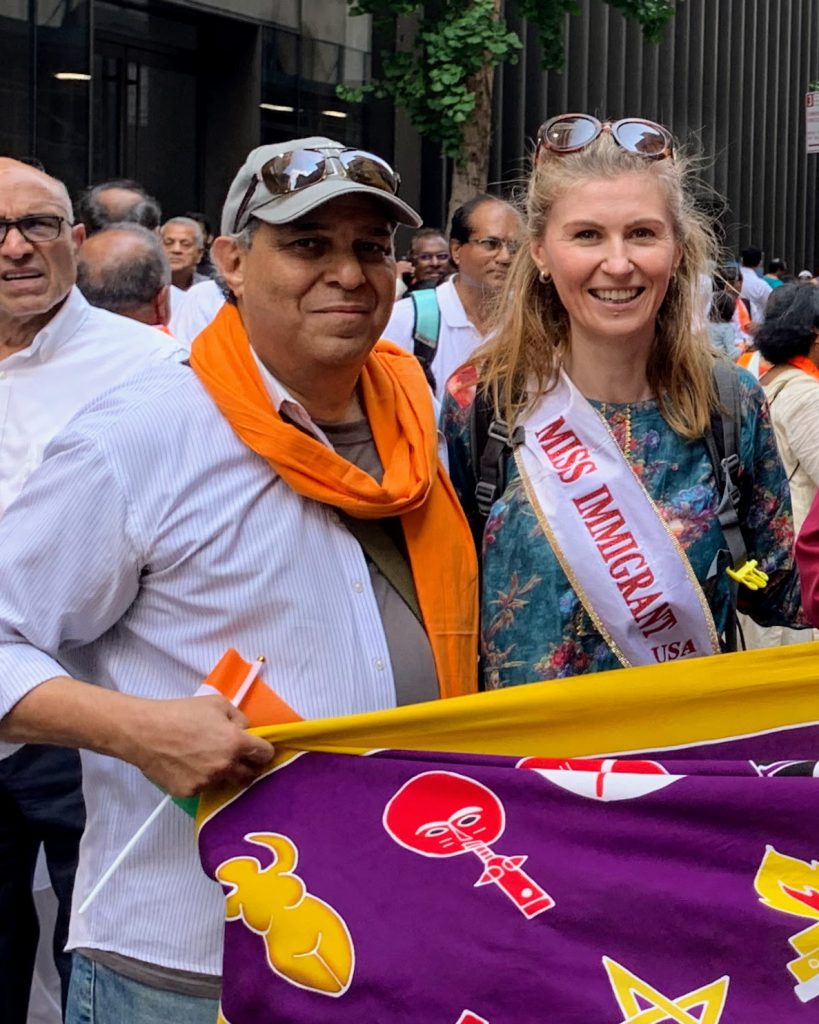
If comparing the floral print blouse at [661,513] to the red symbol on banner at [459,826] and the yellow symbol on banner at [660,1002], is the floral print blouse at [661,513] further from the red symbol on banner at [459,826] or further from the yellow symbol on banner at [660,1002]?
the yellow symbol on banner at [660,1002]

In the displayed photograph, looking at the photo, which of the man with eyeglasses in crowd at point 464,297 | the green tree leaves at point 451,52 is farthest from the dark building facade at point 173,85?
the man with eyeglasses in crowd at point 464,297

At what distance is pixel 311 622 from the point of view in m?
2.58

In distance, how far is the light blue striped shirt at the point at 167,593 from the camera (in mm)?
2494

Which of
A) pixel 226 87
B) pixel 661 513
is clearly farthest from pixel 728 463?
pixel 226 87

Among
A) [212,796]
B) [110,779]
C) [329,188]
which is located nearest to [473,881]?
[212,796]

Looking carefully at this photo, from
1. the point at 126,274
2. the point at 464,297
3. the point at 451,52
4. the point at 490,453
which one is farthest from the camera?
the point at 451,52

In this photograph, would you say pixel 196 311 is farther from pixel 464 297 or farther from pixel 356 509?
pixel 356 509

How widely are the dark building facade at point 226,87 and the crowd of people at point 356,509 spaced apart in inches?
247

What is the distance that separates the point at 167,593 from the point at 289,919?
0.52 meters

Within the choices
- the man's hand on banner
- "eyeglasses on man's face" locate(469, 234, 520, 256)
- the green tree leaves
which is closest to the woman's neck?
the man's hand on banner

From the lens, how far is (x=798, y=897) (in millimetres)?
2441

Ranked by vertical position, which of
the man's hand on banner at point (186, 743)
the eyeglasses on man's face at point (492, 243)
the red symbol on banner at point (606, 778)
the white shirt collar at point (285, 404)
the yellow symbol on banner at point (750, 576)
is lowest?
the red symbol on banner at point (606, 778)

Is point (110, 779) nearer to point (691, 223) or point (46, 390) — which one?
point (691, 223)

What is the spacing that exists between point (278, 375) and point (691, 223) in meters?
1.11
